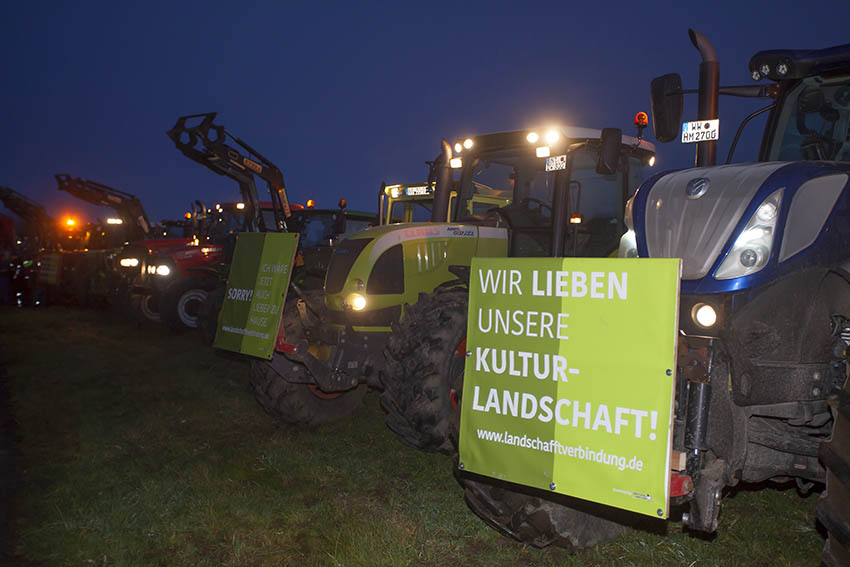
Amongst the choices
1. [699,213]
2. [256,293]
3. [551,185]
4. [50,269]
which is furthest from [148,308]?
[699,213]

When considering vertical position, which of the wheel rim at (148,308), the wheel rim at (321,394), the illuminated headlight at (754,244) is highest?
the illuminated headlight at (754,244)

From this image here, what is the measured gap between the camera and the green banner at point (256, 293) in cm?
517

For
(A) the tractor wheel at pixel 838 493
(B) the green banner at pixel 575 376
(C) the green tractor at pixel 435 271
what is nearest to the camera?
(A) the tractor wheel at pixel 838 493

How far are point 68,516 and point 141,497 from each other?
1.45 ft

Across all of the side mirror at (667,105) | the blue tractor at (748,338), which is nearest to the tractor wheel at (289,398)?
the blue tractor at (748,338)

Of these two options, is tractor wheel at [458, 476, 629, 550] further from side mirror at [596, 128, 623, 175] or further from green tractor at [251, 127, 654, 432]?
side mirror at [596, 128, 623, 175]

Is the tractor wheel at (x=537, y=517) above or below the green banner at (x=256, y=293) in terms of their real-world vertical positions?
below

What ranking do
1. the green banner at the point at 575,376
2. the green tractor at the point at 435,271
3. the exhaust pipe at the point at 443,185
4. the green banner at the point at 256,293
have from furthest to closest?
the exhaust pipe at the point at 443,185, the green banner at the point at 256,293, the green tractor at the point at 435,271, the green banner at the point at 575,376

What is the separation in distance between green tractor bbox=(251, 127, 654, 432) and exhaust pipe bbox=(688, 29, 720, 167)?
1043 millimetres

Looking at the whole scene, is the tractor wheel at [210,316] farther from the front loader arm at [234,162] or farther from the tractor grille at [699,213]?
the tractor grille at [699,213]

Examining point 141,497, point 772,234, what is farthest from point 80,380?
point 772,234

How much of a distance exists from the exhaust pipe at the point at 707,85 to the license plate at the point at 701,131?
39 millimetres

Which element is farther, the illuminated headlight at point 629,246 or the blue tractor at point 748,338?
the illuminated headlight at point 629,246

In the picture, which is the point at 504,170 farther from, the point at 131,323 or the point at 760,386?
the point at 131,323
